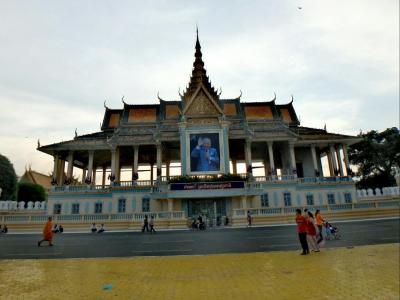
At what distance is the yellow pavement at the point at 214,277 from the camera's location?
503 centimetres

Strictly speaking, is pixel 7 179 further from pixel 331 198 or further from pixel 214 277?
pixel 331 198

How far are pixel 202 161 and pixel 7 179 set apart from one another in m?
27.2

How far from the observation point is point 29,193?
4647cm

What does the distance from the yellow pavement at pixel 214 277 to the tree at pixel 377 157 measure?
130 feet

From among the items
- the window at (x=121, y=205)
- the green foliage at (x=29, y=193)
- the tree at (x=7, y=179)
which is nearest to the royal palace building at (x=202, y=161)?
the window at (x=121, y=205)

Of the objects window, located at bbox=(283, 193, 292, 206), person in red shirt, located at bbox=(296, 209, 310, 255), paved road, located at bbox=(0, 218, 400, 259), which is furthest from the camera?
window, located at bbox=(283, 193, 292, 206)

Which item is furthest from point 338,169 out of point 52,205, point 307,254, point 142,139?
point 52,205

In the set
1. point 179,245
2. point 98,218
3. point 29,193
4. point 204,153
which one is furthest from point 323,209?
point 29,193

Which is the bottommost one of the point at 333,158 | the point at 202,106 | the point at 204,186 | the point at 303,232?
the point at 303,232

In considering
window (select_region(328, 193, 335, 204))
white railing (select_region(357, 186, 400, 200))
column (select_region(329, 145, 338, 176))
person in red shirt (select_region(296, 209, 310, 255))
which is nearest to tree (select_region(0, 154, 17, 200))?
person in red shirt (select_region(296, 209, 310, 255))

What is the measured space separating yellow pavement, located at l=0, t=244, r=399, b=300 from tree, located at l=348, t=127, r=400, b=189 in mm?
39717

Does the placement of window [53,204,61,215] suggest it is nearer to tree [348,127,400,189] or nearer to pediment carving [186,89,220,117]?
pediment carving [186,89,220,117]

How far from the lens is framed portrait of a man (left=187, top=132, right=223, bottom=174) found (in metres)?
30.0

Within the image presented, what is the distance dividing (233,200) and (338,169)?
646 inches
